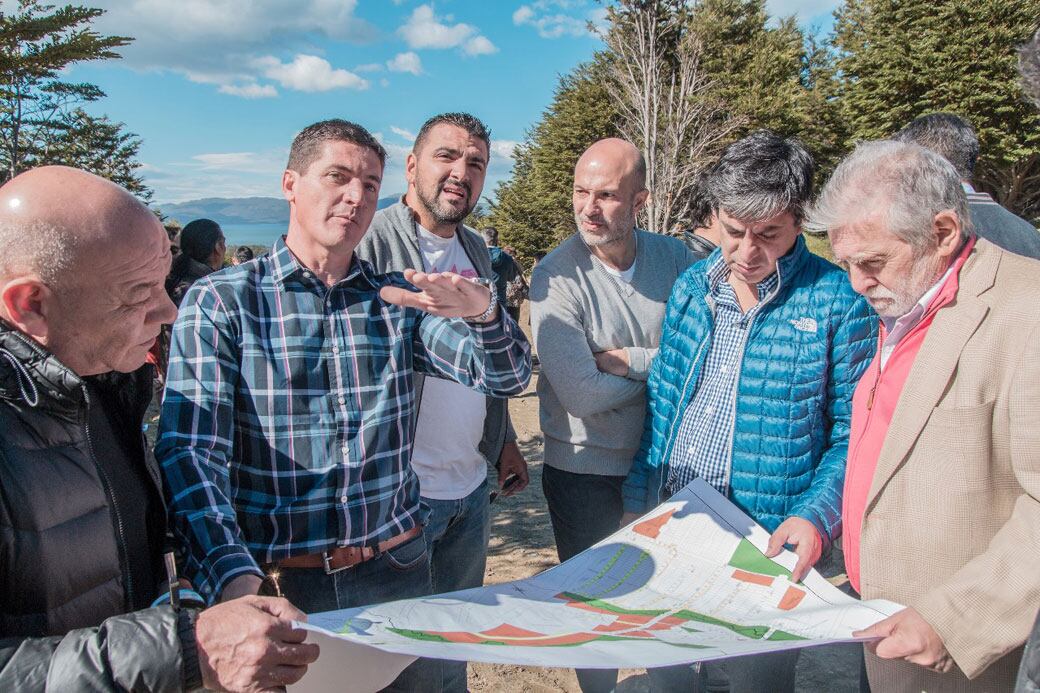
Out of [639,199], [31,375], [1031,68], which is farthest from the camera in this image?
[639,199]

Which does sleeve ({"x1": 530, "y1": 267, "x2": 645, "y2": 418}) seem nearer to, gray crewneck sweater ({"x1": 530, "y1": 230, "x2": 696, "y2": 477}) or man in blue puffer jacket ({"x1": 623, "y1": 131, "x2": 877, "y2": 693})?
gray crewneck sweater ({"x1": 530, "y1": 230, "x2": 696, "y2": 477})

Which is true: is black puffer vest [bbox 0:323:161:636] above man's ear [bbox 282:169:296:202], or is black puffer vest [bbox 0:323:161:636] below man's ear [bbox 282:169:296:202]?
below

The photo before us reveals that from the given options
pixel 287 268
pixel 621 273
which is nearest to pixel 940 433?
pixel 621 273

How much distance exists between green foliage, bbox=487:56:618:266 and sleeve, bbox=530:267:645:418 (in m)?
22.9

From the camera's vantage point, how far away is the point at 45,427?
124 cm

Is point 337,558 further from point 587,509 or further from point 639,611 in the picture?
point 587,509

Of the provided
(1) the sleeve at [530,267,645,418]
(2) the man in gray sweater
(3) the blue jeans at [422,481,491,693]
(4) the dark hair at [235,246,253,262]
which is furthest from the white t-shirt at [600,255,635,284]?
(4) the dark hair at [235,246,253,262]

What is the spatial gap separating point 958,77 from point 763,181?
24.2m

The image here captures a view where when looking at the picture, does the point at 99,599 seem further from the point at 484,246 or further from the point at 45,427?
the point at 484,246

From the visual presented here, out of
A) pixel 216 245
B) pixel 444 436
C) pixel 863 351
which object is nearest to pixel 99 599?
pixel 444 436

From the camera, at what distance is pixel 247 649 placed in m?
1.18

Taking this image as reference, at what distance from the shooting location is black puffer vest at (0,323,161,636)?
1.16m

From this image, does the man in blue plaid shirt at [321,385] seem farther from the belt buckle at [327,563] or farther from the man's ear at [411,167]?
the man's ear at [411,167]

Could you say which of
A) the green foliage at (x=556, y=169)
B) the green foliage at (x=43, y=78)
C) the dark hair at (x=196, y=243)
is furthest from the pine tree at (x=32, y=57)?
the green foliage at (x=556, y=169)
